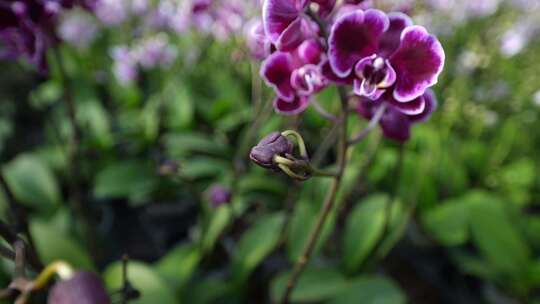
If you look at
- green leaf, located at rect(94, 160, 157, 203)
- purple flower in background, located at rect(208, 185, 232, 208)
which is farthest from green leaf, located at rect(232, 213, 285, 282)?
green leaf, located at rect(94, 160, 157, 203)

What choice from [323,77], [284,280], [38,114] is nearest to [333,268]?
[284,280]

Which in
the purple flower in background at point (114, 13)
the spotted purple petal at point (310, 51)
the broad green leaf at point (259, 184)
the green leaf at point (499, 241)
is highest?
the purple flower in background at point (114, 13)

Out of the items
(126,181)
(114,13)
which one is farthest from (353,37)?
(114,13)

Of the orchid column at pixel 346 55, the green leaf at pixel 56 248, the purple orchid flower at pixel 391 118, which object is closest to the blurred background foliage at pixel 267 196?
the green leaf at pixel 56 248

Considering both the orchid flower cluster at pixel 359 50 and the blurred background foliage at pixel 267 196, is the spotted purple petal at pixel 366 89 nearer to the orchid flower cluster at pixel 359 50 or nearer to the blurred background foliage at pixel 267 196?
the orchid flower cluster at pixel 359 50

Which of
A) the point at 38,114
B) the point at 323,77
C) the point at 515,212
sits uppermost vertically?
the point at 323,77

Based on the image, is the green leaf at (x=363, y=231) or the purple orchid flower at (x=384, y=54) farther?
the green leaf at (x=363, y=231)

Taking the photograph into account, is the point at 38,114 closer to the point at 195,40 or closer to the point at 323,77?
the point at 195,40
